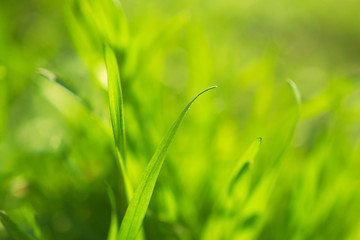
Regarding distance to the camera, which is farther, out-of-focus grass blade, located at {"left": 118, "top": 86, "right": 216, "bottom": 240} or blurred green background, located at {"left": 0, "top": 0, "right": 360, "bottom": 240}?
blurred green background, located at {"left": 0, "top": 0, "right": 360, "bottom": 240}

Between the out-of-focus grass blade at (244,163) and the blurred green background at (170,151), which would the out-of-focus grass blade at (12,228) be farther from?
the out-of-focus grass blade at (244,163)

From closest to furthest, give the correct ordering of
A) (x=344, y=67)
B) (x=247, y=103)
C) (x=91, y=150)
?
(x=91, y=150) < (x=247, y=103) < (x=344, y=67)

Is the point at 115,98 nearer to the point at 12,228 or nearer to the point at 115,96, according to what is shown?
the point at 115,96

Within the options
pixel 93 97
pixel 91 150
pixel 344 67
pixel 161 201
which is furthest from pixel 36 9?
pixel 344 67

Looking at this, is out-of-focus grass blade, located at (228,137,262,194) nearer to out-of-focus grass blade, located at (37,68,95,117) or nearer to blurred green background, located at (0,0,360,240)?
blurred green background, located at (0,0,360,240)

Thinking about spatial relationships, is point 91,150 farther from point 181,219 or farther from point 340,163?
point 340,163

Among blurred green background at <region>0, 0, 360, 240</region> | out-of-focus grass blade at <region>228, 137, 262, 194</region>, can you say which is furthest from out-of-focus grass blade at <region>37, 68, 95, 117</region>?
out-of-focus grass blade at <region>228, 137, 262, 194</region>
